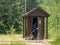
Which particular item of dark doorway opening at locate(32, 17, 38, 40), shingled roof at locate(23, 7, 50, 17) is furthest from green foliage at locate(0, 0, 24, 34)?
shingled roof at locate(23, 7, 50, 17)

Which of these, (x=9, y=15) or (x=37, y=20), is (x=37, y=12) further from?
(x=9, y=15)

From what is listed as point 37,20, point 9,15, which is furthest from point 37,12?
point 9,15

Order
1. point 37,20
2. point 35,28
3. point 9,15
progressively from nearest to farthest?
1. point 37,20
2. point 35,28
3. point 9,15

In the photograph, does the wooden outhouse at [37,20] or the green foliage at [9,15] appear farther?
the green foliage at [9,15]

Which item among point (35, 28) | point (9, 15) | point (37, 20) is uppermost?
point (9, 15)

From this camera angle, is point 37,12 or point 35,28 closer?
point 37,12

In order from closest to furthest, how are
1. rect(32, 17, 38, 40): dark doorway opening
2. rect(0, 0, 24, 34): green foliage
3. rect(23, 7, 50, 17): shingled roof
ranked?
rect(23, 7, 50, 17): shingled roof → rect(32, 17, 38, 40): dark doorway opening → rect(0, 0, 24, 34): green foliage

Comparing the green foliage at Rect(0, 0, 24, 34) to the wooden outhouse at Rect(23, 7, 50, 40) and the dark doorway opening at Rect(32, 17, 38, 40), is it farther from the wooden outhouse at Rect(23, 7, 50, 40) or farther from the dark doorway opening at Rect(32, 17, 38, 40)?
the wooden outhouse at Rect(23, 7, 50, 40)

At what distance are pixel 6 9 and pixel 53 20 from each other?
8027mm

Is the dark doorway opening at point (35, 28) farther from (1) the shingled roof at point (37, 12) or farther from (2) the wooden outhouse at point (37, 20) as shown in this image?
(1) the shingled roof at point (37, 12)

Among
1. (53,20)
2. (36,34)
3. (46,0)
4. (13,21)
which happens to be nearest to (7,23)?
(13,21)

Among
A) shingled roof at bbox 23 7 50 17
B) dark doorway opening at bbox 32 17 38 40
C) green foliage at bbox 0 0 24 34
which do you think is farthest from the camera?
green foliage at bbox 0 0 24 34

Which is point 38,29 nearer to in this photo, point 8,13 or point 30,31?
point 30,31

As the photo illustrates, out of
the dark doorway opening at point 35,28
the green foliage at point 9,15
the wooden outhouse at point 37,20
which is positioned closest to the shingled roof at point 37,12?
the wooden outhouse at point 37,20
